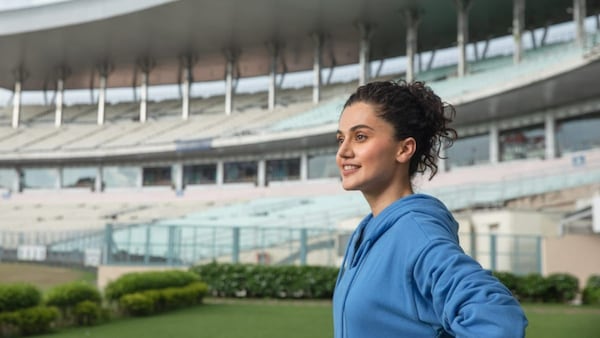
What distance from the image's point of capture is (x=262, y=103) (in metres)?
43.6

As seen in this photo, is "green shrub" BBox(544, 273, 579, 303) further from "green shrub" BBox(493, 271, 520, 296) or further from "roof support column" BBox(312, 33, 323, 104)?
"roof support column" BBox(312, 33, 323, 104)

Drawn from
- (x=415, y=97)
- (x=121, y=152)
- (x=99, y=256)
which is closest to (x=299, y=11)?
(x=121, y=152)

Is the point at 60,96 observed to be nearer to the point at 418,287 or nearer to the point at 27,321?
the point at 27,321

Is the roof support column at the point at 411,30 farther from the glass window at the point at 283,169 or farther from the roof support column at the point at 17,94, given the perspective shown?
the roof support column at the point at 17,94

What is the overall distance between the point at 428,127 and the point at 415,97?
87 mm

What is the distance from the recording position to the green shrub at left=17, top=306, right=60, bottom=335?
8672 mm

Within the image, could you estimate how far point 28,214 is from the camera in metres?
34.9

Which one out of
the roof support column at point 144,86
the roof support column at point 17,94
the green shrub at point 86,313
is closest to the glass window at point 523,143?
the green shrub at point 86,313

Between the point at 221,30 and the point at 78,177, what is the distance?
47.0 feet

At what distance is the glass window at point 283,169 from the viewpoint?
3656 centimetres

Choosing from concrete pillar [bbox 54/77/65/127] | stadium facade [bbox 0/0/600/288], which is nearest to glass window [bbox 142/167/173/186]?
stadium facade [bbox 0/0/600/288]

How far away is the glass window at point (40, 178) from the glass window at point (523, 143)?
29.4 meters

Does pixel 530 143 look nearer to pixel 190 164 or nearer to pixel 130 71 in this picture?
pixel 190 164

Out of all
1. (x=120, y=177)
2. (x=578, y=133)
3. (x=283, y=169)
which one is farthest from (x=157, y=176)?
(x=578, y=133)
